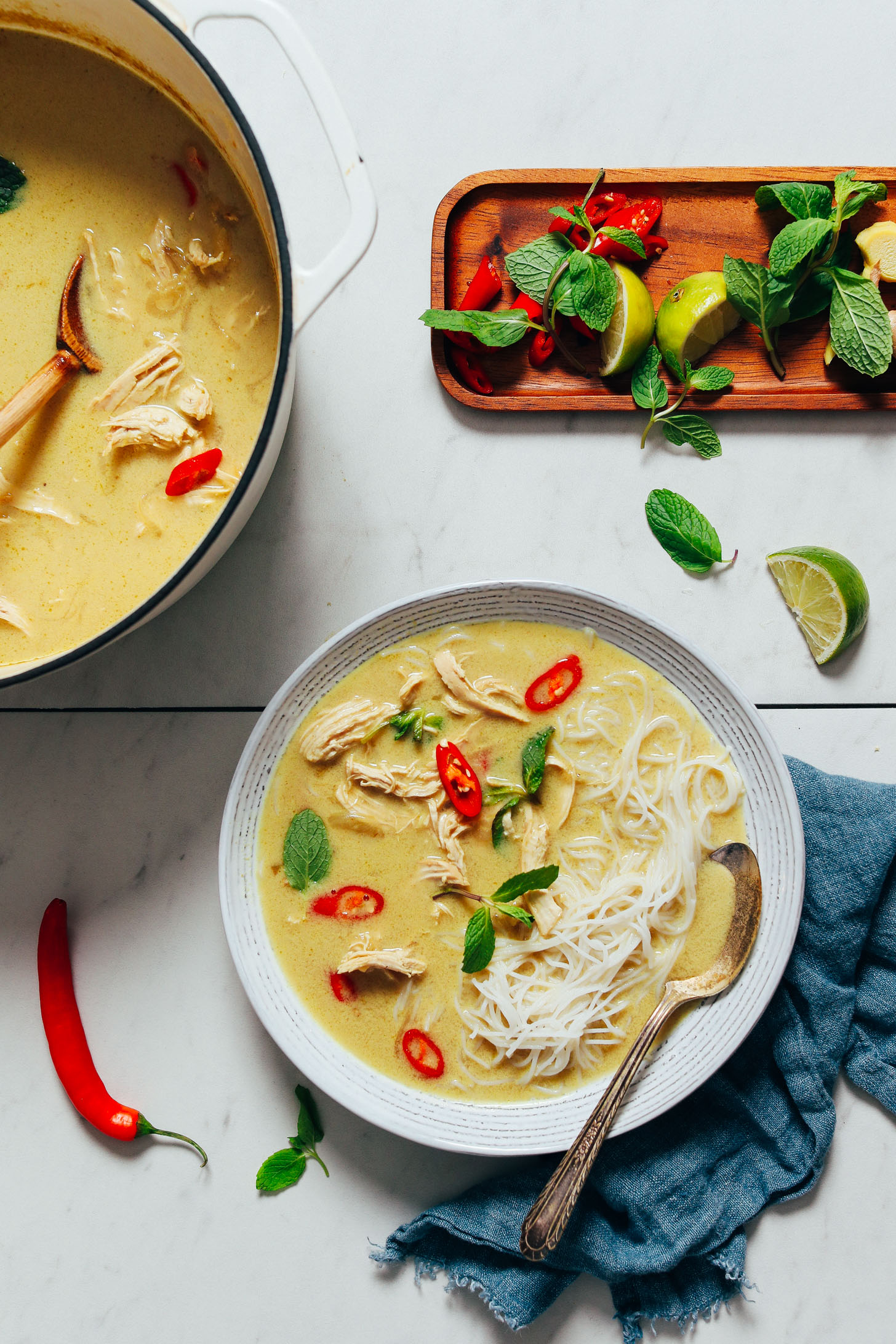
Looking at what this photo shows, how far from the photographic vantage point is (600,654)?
2146mm

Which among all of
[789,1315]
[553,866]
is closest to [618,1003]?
[553,866]

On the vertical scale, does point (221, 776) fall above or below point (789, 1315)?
above

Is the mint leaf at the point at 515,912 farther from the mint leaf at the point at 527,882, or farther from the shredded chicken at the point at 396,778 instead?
the shredded chicken at the point at 396,778

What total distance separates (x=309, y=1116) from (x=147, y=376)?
178 cm

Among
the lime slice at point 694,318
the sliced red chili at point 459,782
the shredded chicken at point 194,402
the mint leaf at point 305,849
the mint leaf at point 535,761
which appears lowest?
the mint leaf at point 305,849

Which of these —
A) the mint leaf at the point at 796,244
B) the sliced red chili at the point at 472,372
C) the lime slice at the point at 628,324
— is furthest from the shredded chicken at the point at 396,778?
the mint leaf at the point at 796,244

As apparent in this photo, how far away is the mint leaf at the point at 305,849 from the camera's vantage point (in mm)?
2121

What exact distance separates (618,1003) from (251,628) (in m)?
1.25

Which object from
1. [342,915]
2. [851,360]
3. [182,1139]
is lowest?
[182,1139]

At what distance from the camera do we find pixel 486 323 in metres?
2.14

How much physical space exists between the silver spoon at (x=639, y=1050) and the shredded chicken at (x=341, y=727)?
0.85 metres

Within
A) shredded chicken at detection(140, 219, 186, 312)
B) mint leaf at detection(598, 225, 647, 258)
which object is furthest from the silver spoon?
shredded chicken at detection(140, 219, 186, 312)

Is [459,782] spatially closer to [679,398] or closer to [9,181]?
[679,398]

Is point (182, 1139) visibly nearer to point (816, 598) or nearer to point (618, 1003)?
point (618, 1003)
